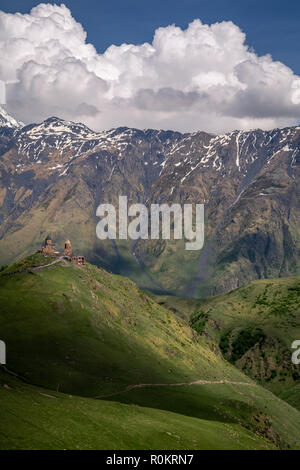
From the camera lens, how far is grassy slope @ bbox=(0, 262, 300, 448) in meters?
62.9

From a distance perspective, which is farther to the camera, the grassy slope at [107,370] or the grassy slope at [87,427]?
the grassy slope at [107,370]

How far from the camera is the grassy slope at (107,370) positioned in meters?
62.9

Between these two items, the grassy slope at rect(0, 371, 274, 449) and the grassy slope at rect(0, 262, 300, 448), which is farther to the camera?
the grassy slope at rect(0, 262, 300, 448)

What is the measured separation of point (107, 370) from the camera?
4734 inches

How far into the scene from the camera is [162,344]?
176 m

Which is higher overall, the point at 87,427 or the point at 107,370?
the point at 87,427

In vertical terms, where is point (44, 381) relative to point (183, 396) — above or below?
above

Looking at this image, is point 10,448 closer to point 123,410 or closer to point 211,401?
point 123,410

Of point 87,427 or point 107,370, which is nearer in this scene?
point 87,427
